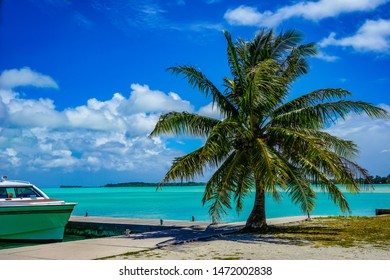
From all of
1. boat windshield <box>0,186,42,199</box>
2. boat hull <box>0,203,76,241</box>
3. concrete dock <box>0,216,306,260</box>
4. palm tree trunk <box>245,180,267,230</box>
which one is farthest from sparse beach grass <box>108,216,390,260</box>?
boat windshield <box>0,186,42,199</box>

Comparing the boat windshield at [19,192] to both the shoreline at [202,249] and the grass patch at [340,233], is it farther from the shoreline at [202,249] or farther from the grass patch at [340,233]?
the grass patch at [340,233]

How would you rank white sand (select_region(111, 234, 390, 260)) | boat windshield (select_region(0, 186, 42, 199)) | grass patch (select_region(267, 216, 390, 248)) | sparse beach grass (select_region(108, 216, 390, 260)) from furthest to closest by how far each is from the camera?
boat windshield (select_region(0, 186, 42, 199)), grass patch (select_region(267, 216, 390, 248)), sparse beach grass (select_region(108, 216, 390, 260)), white sand (select_region(111, 234, 390, 260))

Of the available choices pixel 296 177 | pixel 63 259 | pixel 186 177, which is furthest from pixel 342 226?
pixel 63 259

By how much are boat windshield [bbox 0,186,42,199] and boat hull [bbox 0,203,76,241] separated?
110 centimetres

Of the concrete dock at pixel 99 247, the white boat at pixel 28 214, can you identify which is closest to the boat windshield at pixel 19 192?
the white boat at pixel 28 214

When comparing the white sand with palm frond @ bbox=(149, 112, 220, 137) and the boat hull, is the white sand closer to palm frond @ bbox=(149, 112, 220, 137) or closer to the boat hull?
palm frond @ bbox=(149, 112, 220, 137)

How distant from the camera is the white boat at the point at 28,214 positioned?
18.5m

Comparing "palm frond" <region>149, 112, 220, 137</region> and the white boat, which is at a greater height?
"palm frond" <region>149, 112, 220, 137</region>

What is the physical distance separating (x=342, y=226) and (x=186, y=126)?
22.8 feet

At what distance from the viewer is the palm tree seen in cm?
1341

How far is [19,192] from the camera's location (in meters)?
19.7

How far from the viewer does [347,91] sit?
14070mm

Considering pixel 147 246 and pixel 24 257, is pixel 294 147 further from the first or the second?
pixel 24 257

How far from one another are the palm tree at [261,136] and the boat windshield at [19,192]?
8.46 metres
